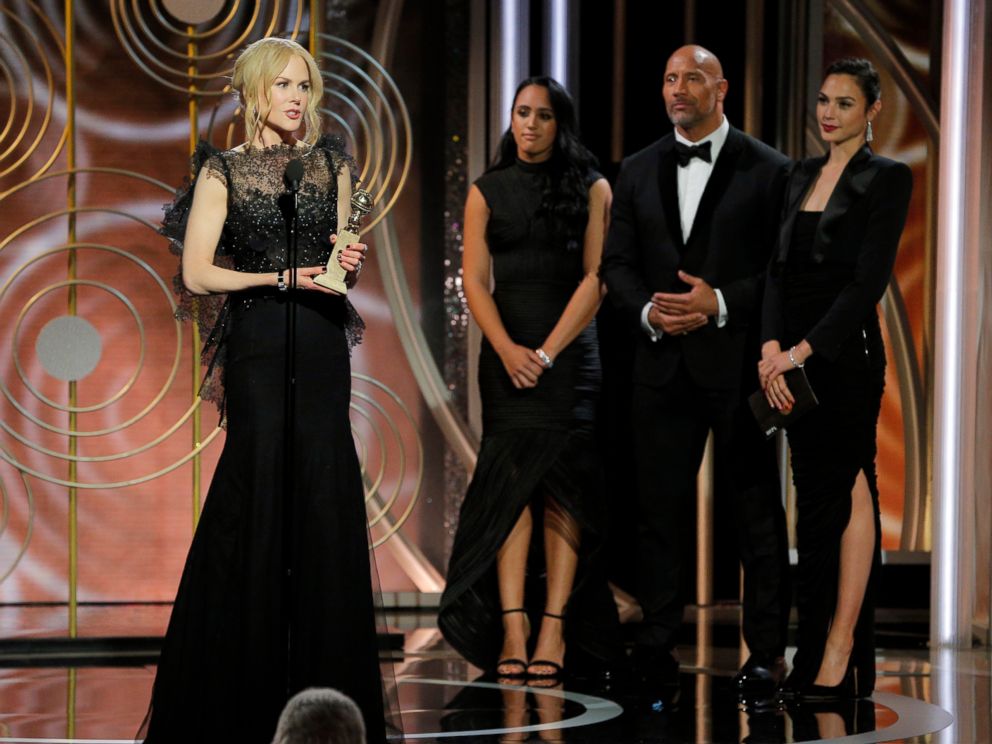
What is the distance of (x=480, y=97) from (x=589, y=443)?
1.76 metres

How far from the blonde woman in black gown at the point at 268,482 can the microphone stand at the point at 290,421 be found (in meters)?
0.01

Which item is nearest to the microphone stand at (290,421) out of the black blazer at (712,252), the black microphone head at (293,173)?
the black microphone head at (293,173)

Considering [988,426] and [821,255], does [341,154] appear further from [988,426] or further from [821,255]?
[988,426]

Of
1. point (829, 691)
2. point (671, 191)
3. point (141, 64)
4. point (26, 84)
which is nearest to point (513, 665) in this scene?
point (829, 691)

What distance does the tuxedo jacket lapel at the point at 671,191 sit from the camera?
465cm

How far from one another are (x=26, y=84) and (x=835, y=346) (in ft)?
10.3

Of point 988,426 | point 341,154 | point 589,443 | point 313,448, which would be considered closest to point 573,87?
point 589,443

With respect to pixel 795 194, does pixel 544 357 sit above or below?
below

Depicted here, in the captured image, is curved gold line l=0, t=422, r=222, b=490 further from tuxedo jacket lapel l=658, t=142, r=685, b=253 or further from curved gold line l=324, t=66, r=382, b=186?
tuxedo jacket lapel l=658, t=142, r=685, b=253

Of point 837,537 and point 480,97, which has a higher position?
point 480,97

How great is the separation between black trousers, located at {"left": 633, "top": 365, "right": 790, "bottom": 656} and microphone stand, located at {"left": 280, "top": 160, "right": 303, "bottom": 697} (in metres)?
1.52

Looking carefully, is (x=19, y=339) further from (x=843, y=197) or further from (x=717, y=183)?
(x=843, y=197)

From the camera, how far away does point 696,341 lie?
181 inches

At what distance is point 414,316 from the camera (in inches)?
241
